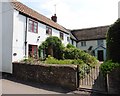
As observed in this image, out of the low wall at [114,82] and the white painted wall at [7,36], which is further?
the white painted wall at [7,36]

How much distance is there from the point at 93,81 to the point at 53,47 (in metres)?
9.84

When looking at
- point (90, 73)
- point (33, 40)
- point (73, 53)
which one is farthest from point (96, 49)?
point (90, 73)

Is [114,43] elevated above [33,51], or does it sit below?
above

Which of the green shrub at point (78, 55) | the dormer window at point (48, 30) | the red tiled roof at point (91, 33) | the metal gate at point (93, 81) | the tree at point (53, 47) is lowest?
the metal gate at point (93, 81)

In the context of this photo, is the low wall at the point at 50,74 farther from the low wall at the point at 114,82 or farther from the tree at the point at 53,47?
the tree at the point at 53,47

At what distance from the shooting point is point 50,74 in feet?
38.2

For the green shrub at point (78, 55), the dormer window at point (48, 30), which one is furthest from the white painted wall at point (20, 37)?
the green shrub at point (78, 55)

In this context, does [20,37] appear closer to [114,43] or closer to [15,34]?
[15,34]

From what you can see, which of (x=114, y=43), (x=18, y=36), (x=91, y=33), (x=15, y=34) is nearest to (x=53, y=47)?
(x=18, y=36)

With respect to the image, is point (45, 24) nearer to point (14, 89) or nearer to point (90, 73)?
point (90, 73)

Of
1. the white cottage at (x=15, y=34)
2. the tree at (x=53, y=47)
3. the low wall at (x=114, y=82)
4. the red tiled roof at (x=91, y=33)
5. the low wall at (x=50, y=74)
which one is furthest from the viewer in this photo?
the red tiled roof at (x=91, y=33)

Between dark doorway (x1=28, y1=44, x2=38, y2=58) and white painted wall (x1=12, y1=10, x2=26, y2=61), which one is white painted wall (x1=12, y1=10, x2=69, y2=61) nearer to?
white painted wall (x1=12, y1=10, x2=26, y2=61)

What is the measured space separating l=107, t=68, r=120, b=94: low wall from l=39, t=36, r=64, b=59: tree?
1157 cm

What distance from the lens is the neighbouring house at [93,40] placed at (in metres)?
34.8
